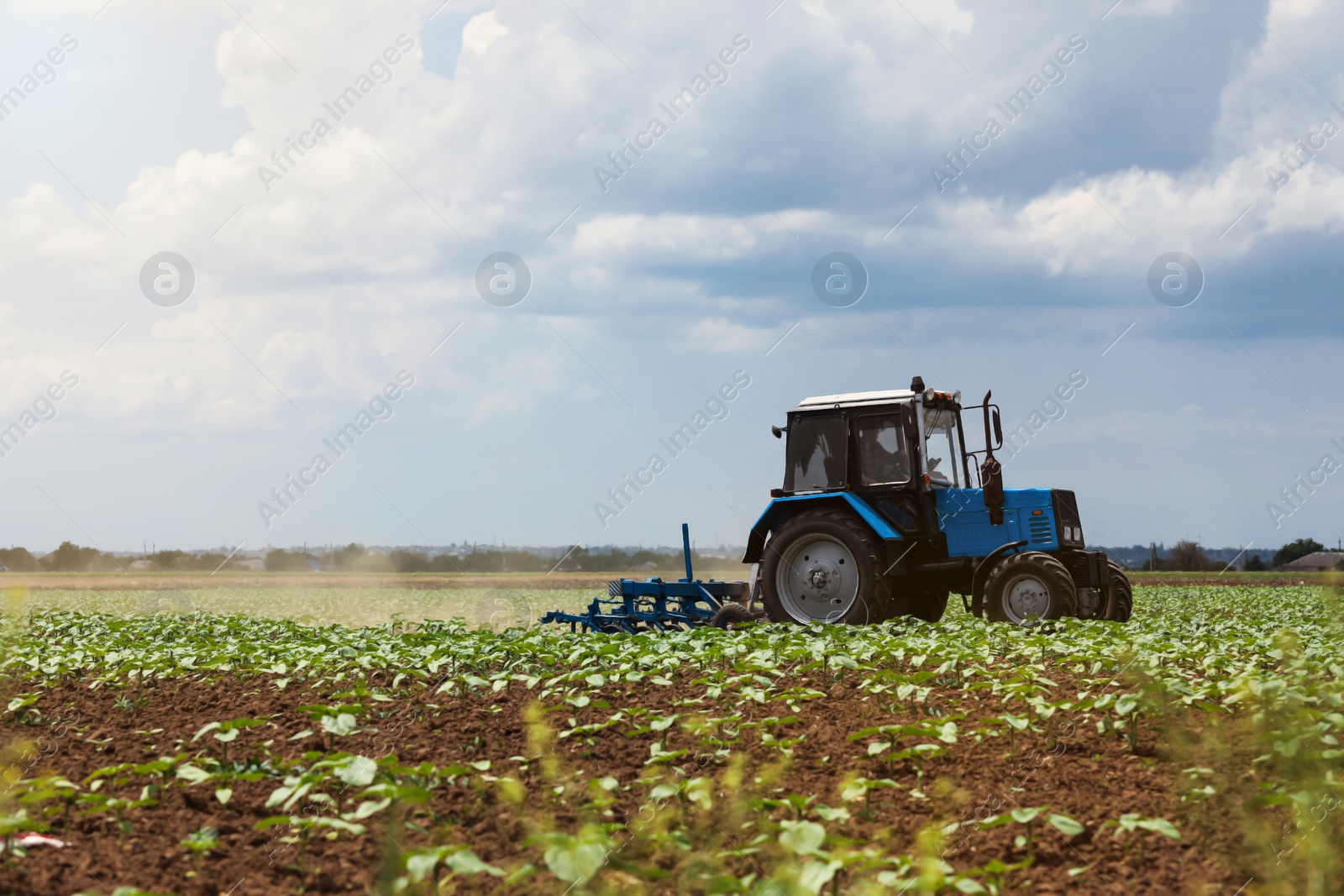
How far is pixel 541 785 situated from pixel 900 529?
6990mm

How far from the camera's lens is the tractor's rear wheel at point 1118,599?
11.0 meters

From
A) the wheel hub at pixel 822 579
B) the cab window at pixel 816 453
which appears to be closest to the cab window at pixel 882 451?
the cab window at pixel 816 453

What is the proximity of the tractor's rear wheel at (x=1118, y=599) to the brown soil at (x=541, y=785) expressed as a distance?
4.60 metres

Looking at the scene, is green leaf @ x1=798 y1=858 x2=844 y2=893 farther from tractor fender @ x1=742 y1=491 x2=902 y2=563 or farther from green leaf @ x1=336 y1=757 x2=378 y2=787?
tractor fender @ x1=742 y1=491 x2=902 y2=563

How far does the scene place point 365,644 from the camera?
8.70 meters

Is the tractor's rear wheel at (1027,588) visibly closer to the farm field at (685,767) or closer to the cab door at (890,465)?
the cab door at (890,465)

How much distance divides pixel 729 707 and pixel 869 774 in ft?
4.69

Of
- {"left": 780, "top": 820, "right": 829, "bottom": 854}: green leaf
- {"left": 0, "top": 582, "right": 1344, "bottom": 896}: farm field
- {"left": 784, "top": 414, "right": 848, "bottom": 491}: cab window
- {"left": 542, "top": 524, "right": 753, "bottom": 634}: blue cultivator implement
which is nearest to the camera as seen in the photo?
{"left": 780, "top": 820, "right": 829, "bottom": 854}: green leaf

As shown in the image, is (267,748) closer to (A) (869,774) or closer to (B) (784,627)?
(A) (869,774)

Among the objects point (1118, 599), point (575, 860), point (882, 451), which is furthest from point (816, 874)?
point (1118, 599)

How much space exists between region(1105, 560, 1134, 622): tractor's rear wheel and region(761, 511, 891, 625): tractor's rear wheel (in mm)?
2696

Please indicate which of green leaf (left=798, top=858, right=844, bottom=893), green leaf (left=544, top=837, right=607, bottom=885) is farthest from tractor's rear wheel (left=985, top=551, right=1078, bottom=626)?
green leaf (left=544, top=837, right=607, bottom=885)

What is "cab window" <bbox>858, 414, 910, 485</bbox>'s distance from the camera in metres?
10.9

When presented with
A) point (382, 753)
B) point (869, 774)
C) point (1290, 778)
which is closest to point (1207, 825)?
point (1290, 778)
